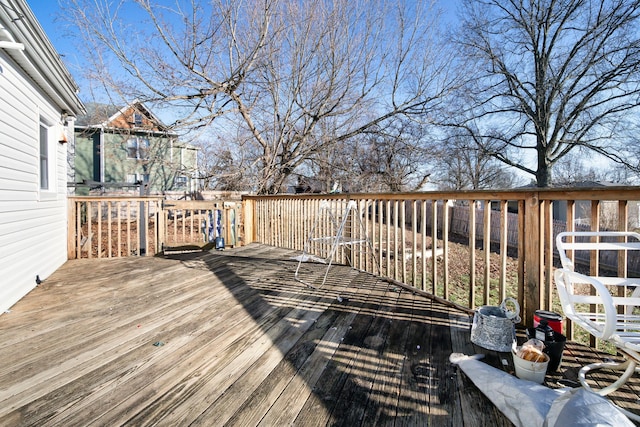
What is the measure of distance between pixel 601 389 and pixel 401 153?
9.18 m

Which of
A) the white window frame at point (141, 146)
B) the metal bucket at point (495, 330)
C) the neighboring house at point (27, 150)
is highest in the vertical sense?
the white window frame at point (141, 146)

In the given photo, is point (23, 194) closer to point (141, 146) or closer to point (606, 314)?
point (606, 314)

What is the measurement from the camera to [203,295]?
3.08 metres

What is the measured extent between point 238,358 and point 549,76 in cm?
1447

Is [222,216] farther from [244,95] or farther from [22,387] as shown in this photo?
[22,387]

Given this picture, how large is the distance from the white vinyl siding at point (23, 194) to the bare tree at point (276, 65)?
350cm

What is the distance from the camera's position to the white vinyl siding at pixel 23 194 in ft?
9.38

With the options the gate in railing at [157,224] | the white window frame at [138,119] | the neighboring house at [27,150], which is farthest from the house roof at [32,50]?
the white window frame at [138,119]

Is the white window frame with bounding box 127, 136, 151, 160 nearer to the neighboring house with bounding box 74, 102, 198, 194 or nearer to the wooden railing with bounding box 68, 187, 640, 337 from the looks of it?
the neighboring house with bounding box 74, 102, 198, 194

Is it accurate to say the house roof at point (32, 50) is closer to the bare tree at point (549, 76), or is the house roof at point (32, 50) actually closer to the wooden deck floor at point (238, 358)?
the wooden deck floor at point (238, 358)

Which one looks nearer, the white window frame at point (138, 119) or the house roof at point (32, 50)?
the house roof at point (32, 50)

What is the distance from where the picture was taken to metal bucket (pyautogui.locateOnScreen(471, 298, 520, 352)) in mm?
1925

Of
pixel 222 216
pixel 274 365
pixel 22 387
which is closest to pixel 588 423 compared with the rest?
pixel 274 365

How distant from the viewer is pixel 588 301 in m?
1.49
